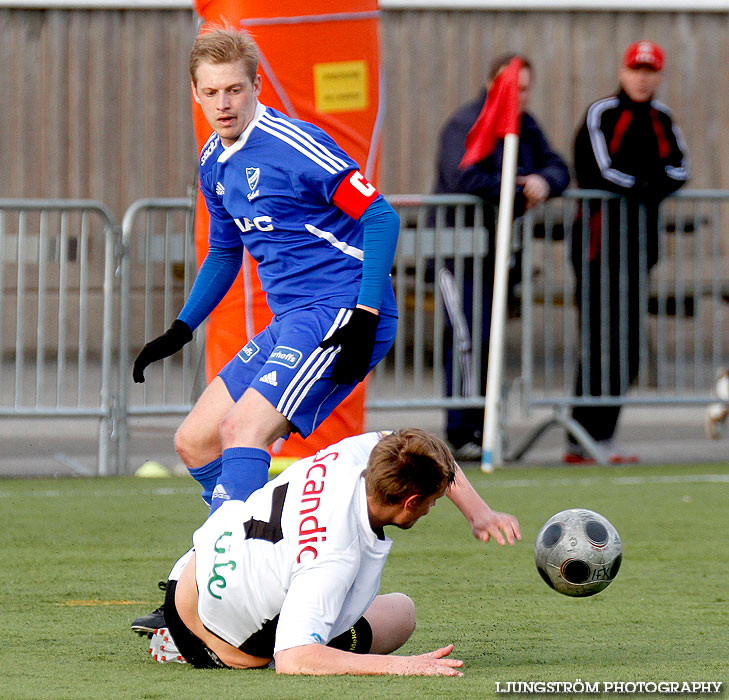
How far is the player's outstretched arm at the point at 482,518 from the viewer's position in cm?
397

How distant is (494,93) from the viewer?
9.38m

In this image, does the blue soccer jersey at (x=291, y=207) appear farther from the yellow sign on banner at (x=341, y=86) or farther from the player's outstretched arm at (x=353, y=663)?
the yellow sign on banner at (x=341, y=86)

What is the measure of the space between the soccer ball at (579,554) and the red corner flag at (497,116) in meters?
5.20

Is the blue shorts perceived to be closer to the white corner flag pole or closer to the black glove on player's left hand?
the black glove on player's left hand

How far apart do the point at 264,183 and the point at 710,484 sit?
176 inches

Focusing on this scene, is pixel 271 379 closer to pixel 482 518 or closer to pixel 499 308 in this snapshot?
pixel 482 518

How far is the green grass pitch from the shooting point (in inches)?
151

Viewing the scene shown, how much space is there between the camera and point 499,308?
9.32m

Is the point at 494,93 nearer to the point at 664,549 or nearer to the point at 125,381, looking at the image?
the point at 125,381

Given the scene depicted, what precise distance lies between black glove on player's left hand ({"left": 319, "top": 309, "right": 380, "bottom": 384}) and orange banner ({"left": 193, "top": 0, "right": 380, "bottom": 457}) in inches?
83.0

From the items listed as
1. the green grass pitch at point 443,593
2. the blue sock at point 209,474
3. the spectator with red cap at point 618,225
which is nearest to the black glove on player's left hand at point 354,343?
the blue sock at point 209,474

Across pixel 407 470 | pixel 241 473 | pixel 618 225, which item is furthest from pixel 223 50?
pixel 618 225

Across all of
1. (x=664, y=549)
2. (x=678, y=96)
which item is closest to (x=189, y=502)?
(x=664, y=549)

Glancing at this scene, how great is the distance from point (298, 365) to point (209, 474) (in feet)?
1.86
